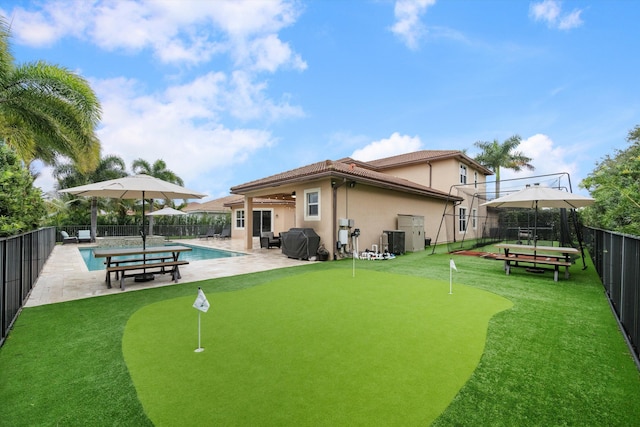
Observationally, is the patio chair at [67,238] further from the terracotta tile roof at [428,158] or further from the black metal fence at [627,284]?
the black metal fence at [627,284]

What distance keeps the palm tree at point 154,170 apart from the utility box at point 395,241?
21285 mm

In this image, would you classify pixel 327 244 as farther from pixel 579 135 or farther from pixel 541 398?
pixel 579 135

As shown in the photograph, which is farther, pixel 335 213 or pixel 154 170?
pixel 154 170

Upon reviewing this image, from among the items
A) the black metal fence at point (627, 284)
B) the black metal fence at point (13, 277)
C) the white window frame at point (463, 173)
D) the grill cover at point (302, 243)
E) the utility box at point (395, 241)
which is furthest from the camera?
the white window frame at point (463, 173)

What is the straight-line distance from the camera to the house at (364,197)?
1182 cm

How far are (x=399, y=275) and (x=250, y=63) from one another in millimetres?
14159

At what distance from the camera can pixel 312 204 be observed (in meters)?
12.7

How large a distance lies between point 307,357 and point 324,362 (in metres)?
0.23

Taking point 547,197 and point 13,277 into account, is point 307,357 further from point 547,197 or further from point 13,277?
point 547,197

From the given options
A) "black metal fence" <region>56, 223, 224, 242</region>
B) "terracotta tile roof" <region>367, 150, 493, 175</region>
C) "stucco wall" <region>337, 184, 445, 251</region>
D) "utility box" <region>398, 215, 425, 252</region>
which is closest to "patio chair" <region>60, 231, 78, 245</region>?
"black metal fence" <region>56, 223, 224, 242</region>

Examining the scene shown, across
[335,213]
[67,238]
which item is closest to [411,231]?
[335,213]

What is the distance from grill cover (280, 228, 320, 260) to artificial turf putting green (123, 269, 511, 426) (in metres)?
5.53

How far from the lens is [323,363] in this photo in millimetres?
3189

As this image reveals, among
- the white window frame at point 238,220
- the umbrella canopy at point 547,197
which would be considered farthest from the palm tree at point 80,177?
the umbrella canopy at point 547,197
